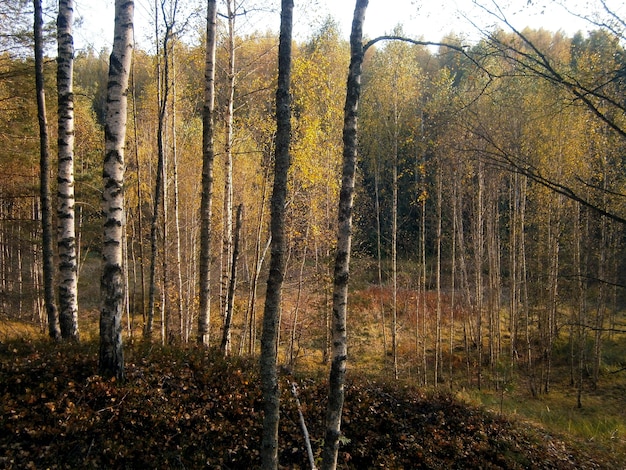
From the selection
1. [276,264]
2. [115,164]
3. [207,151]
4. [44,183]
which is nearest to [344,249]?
[276,264]

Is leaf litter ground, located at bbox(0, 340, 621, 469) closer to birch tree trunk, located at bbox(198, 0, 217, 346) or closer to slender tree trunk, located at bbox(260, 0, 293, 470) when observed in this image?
slender tree trunk, located at bbox(260, 0, 293, 470)

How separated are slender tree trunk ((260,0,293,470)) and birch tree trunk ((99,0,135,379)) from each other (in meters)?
2.02

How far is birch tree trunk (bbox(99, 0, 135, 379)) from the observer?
15.3 feet

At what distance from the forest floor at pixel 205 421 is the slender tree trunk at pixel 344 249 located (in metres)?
0.78

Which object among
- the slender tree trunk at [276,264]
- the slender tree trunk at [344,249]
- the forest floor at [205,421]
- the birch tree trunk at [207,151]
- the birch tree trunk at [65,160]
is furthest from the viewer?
the birch tree trunk at [207,151]

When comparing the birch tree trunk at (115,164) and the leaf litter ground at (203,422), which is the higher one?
the birch tree trunk at (115,164)

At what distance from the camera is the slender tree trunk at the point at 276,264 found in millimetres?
3830

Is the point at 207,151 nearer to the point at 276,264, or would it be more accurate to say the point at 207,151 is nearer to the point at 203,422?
the point at 276,264

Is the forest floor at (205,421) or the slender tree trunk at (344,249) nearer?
the slender tree trunk at (344,249)

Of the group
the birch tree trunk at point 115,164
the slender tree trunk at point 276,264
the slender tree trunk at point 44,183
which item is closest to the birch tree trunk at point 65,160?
the slender tree trunk at point 44,183

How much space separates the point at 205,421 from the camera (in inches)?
209

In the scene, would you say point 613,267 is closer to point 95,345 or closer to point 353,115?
point 353,115

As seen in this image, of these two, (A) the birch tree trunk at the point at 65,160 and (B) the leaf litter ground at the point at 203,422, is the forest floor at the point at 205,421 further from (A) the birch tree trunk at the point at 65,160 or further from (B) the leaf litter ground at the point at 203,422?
(A) the birch tree trunk at the point at 65,160

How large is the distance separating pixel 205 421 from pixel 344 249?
3.02 metres
